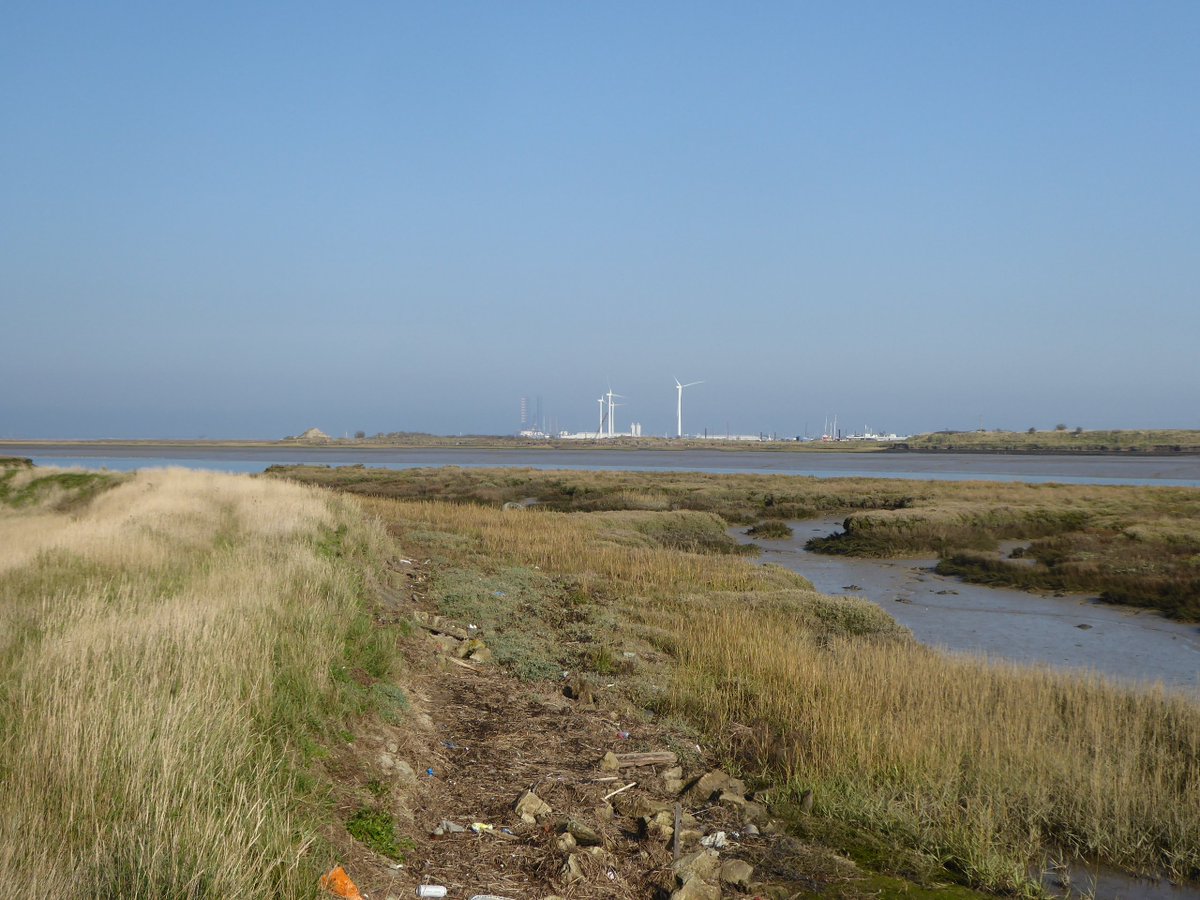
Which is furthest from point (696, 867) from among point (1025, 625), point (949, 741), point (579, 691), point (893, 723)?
point (1025, 625)

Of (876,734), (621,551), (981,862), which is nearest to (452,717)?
(876,734)

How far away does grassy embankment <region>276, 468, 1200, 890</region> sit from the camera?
830cm

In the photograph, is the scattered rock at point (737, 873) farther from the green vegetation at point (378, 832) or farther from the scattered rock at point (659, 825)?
the green vegetation at point (378, 832)

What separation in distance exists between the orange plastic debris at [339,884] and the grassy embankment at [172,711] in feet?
0.35

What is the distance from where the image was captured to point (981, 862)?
298 inches

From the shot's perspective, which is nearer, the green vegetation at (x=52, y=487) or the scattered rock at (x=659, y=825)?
the scattered rock at (x=659, y=825)

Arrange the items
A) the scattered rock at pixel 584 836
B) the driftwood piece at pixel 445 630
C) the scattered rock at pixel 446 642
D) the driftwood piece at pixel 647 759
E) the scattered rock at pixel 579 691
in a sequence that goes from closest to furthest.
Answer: the scattered rock at pixel 584 836
the driftwood piece at pixel 647 759
the scattered rock at pixel 579 691
the scattered rock at pixel 446 642
the driftwood piece at pixel 445 630

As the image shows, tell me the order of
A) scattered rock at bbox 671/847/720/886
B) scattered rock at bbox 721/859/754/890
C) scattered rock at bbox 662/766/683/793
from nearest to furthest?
1. scattered rock at bbox 671/847/720/886
2. scattered rock at bbox 721/859/754/890
3. scattered rock at bbox 662/766/683/793

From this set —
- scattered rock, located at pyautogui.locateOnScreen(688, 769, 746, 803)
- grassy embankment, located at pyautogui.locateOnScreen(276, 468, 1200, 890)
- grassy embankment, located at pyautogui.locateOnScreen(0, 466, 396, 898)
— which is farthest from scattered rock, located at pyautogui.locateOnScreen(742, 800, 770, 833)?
grassy embankment, located at pyautogui.locateOnScreen(0, 466, 396, 898)

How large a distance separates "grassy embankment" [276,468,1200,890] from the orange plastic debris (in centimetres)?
439

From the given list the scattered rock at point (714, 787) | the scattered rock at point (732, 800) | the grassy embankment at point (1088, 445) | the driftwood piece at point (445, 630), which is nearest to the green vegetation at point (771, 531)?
the driftwood piece at point (445, 630)

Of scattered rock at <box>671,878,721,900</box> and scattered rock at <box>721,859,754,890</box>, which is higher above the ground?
scattered rock at <box>671,878,721,900</box>

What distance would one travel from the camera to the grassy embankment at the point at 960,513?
91.6ft

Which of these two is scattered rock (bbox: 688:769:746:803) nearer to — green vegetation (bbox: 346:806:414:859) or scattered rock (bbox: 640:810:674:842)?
scattered rock (bbox: 640:810:674:842)
